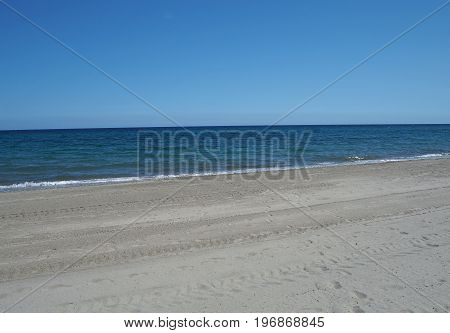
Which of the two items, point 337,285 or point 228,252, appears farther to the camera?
point 228,252

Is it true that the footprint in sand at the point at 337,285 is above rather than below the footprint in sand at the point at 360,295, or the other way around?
above

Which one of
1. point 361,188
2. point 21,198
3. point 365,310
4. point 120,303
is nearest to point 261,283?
point 365,310

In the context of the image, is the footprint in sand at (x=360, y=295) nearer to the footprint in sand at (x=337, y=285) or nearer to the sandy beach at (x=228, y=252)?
the sandy beach at (x=228, y=252)

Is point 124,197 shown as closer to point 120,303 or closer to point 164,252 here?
point 164,252

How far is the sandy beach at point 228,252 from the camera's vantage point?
13.8 ft

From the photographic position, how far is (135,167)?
17719mm

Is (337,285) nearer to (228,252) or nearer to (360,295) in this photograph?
(360,295)

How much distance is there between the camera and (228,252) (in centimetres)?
568

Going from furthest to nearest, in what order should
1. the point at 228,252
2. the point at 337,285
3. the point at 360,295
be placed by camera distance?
1. the point at 228,252
2. the point at 337,285
3. the point at 360,295

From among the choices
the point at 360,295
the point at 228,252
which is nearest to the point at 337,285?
the point at 360,295

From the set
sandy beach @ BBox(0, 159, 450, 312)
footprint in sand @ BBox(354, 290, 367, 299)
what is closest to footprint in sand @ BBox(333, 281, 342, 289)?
sandy beach @ BBox(0, 159, 450, 312)

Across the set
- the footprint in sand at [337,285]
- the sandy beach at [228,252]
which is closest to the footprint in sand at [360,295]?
the sandy beach at [228,252]

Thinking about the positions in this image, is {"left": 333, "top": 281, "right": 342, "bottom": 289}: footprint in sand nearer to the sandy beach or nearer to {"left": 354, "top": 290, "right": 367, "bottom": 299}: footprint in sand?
the sandy beach

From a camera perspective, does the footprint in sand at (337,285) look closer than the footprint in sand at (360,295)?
No
